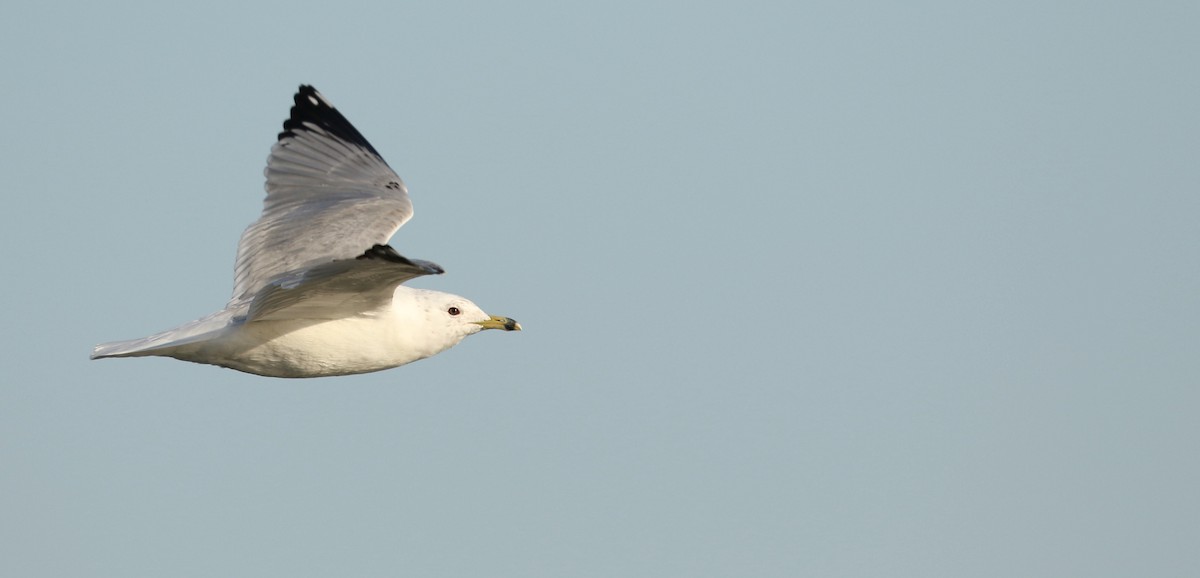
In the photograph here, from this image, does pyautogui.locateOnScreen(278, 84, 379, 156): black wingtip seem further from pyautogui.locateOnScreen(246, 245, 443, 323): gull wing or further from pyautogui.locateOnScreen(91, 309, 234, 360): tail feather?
pyautogui.locateOnScreen(246, 245, 443, 323): gull wing

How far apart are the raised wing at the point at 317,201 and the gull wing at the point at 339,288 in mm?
475

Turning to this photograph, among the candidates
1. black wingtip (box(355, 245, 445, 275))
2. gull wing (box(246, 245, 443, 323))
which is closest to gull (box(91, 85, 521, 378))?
gull wing (box(246, 245, 443, 323))

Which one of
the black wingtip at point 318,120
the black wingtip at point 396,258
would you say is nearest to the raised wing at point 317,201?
the black wingtip at point 318,120

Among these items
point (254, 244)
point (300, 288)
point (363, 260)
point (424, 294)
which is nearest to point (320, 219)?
point (254, 244)

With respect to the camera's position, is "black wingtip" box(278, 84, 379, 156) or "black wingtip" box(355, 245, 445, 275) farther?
"black wingtip" box(278, 84, 379, 156)

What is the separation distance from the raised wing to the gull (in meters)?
0.01

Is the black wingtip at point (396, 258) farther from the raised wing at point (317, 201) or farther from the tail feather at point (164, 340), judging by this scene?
the tail feather at point (164, 340)

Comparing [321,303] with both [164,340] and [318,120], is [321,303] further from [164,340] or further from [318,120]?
[318,120]

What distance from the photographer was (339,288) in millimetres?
10734

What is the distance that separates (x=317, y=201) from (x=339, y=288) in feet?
9.26

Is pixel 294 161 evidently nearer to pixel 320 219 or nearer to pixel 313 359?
pixel 320 219

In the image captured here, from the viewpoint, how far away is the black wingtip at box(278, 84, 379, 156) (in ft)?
47.3

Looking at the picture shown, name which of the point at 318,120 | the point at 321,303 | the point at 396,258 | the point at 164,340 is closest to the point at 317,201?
the point at 318,120

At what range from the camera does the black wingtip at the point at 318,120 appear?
14.4 m
